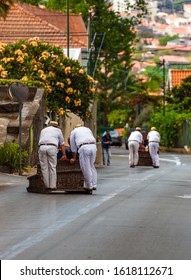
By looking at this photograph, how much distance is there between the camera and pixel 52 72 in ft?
165

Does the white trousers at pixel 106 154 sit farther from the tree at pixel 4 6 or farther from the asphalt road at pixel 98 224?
the tree at pixel 4 6

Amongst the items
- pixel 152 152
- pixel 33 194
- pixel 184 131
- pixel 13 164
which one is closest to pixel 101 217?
pixel 33 194

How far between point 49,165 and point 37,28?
4590 cm

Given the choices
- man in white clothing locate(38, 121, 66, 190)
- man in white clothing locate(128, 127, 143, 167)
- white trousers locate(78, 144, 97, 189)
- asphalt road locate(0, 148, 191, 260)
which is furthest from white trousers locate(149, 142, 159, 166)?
white trousers locate(78, 144, 97, 189)

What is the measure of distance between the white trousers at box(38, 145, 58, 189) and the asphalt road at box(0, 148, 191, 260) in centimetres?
58

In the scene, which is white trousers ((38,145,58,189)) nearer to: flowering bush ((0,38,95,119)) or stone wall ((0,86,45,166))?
stone wall ((0,86,45,166))

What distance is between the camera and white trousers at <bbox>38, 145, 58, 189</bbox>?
27.5 metres

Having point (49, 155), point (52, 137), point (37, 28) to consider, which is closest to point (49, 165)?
point (49, 155)

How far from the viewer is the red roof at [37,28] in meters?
71.1

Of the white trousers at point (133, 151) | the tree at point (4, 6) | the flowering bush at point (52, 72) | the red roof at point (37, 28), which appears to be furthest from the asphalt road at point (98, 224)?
the red roof at point (37, 28)

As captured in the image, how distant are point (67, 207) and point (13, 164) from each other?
536 inches

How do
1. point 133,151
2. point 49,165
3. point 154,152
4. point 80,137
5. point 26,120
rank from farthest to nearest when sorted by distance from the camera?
1. point 154,152
2. point 133,151
3. point 26,120
4. point 49,165
5. point 80,137

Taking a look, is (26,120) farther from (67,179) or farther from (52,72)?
(67,179)
